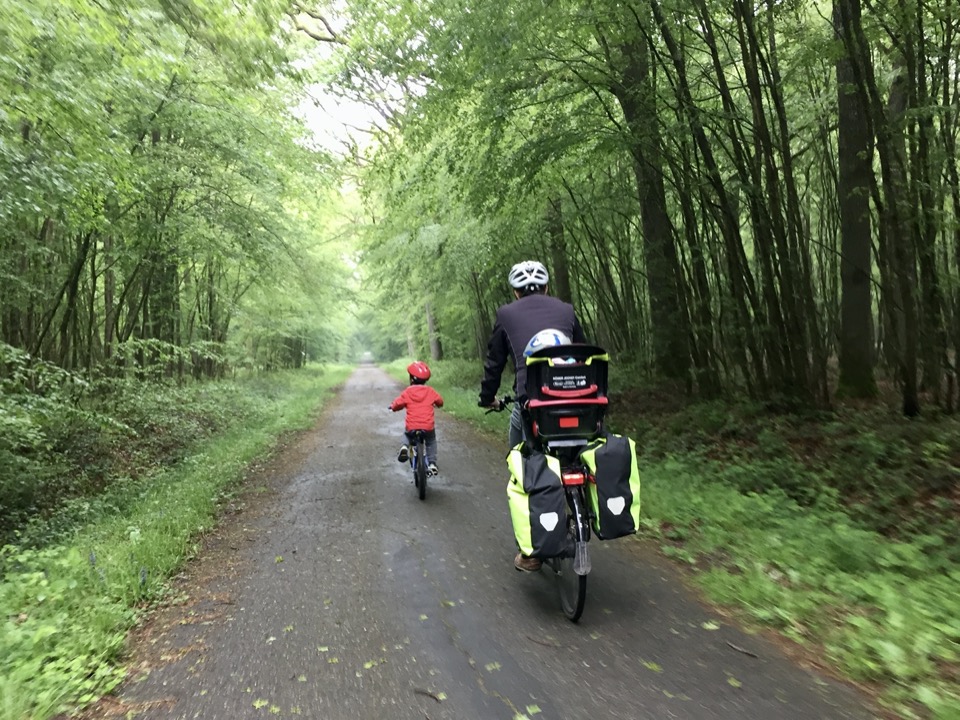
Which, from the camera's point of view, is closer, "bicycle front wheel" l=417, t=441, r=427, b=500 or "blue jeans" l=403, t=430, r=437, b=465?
"bicycle front wheel" l=417, t=441, r=427, b=500

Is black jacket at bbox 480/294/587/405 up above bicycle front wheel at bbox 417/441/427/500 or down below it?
above

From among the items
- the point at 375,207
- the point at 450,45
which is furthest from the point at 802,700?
the point at 375,207

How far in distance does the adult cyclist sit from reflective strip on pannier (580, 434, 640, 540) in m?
0.71

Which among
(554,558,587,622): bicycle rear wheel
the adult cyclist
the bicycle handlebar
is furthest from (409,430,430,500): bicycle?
(554,558,587,622): bicycle rear wheel

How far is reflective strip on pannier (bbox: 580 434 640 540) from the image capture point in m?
3.31

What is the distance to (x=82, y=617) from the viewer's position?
3.46m

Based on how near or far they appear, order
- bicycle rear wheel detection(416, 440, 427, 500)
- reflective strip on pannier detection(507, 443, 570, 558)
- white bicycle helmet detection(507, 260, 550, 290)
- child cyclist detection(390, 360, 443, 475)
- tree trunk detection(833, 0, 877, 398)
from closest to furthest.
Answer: reflective strip on pannier detection(507, 443, 570, 558)
white bicycle helmet detection(507, 260, 550, 290)
bicycle rear wheel detection(416, 440, 427, 500)
child cyclist detection(390, 360, 443, 475)
tree trunk detection(833, 0, 877, 398)

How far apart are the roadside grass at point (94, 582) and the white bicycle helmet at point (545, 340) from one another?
9.55ft

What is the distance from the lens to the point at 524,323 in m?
3.91

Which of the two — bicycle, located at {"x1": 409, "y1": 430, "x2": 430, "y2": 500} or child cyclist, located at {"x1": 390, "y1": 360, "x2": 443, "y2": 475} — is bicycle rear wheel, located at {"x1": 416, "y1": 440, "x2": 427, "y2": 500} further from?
child cyclist, located at {"x1": 390, "y1": 360, "x2": 443, "y2": 475}

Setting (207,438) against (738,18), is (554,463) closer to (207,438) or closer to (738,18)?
(738,18)

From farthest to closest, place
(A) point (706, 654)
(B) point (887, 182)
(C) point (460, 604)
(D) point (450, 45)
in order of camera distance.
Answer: (D) point (450, 45) < (B) point (887, 182) < (C) point (460, 604) < (A) point (706, 654)

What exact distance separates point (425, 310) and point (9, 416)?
20.7 metres

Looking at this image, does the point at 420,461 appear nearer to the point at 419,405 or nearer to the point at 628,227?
the point at 419,405
